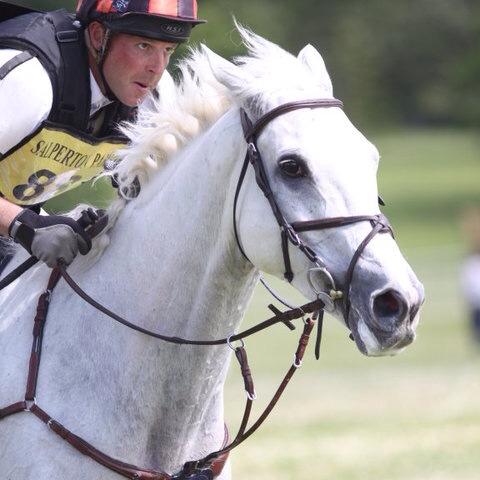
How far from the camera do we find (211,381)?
5000mm

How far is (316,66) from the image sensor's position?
4.91 m

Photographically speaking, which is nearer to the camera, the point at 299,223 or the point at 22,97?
the point at 299,223

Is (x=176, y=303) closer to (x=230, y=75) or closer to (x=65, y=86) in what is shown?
(x=230, y=75)

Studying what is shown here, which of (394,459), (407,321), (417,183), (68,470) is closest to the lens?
(407,321)

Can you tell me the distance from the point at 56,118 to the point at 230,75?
822mm

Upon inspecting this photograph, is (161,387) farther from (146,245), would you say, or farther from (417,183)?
(417,183)

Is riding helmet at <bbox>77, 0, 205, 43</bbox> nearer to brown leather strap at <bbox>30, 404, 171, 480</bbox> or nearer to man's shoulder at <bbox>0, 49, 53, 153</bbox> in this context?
man's shoulder at <bbox>0, 49, 53, 153</bbox>

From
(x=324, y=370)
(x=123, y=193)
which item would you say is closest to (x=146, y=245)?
(x=123, y=193)

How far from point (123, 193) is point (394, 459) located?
607cm

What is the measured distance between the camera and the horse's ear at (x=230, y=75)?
4793 mm

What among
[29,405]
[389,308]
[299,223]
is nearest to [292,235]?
[299,223]

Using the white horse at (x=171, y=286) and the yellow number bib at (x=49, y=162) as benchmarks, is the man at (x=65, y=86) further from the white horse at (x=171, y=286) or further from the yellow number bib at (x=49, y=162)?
the white horse at (x=171, y=286)

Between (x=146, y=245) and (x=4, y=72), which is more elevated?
(x=4, y=72)

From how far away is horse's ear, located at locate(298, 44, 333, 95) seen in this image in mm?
4836
